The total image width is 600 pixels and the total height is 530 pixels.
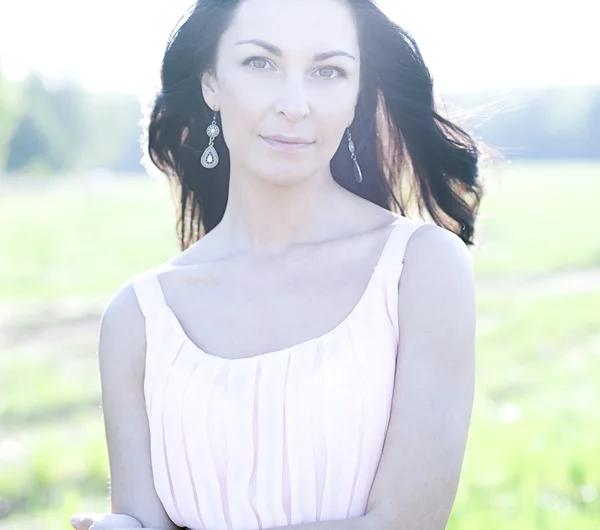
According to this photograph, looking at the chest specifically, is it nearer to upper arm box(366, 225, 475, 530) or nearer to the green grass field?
upper arm box(366, 225, 475, 530)

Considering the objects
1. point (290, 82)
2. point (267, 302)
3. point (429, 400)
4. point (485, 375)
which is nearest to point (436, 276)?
point (429, 400)

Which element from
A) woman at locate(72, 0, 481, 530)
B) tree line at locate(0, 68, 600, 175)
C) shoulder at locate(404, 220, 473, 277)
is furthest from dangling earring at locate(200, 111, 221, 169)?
tree line at locate(0, 68, 600, 175)

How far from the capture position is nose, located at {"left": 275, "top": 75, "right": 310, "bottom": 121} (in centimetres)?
240

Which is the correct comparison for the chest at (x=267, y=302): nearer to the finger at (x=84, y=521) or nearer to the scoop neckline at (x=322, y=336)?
the scoop neckline at (x=322, y=336)

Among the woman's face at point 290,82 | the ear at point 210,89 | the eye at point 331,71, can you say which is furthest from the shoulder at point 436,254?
the ear at point 210,89

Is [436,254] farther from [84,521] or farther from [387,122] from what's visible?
[84,521]

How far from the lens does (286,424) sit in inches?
94.1

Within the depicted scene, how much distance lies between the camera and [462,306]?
2.35 meters

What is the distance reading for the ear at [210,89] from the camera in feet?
8.91

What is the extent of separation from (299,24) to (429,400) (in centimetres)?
89

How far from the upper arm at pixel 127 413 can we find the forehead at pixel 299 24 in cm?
75

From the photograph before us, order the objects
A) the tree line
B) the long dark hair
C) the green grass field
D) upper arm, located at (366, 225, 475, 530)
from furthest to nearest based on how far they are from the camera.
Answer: the tree line
the green grass field
the long dark hair
upper arm, located at (366, 225, 475, 530)

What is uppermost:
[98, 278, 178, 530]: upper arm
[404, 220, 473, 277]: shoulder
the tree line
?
[404, 220, 473, 277]: shoulder

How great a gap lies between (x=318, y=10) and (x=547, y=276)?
1405cm
